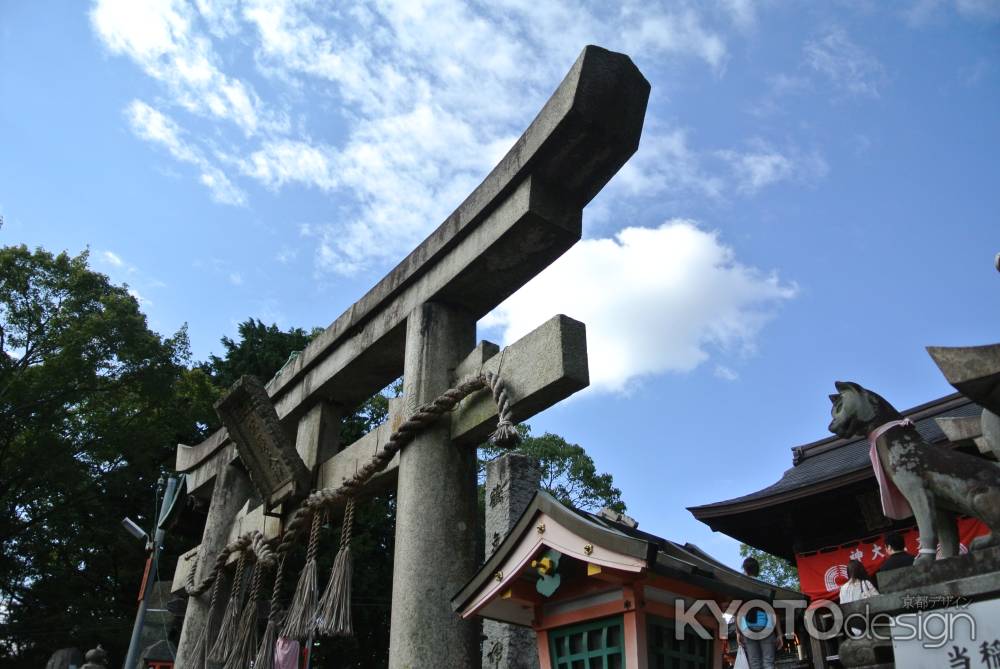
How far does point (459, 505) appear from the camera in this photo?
15.6 ft

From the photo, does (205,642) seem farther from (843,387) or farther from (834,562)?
(834,562)

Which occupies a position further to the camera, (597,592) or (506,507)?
(506,507)

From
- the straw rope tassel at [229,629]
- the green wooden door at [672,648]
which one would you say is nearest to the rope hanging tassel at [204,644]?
the straw rope tassel at [229,629]

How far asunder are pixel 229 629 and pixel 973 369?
567cm

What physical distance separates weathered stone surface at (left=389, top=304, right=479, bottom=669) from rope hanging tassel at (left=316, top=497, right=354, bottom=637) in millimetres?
328

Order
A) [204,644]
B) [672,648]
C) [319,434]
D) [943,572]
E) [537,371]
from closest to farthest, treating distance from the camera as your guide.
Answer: [943,572] < [672,648] < [537,371] < [204,644] < [319,434]

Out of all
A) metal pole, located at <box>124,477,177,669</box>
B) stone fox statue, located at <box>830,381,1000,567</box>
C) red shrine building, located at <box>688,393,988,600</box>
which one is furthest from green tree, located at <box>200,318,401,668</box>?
stone fox statue, located at <box>830,381,1000,567</box>

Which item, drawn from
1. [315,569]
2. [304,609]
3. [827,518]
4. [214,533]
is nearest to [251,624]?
[315,569]

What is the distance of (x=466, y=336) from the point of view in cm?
552

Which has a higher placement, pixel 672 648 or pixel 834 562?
pixel 834 562

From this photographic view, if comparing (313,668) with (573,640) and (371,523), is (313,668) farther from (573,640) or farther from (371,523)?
(573,640)

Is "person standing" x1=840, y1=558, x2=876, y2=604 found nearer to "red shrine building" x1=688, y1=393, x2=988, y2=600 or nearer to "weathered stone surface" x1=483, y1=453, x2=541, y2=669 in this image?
"weathered stone surface" x1=483, y1=453, x2=541, y2=669

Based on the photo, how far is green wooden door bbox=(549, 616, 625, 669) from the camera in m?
3.45

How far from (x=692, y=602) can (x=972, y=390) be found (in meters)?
1.60
